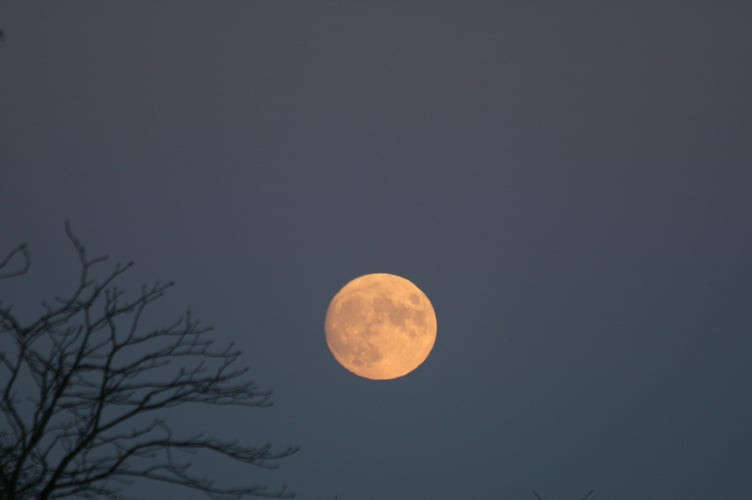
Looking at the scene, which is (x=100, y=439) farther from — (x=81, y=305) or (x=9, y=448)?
(x=81, y=305)

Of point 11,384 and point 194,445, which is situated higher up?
point 11,384

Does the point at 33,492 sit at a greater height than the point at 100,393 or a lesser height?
lesser

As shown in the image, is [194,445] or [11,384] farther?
[194,445]

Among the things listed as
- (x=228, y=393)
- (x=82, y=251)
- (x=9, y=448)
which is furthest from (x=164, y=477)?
(x=82, y=251)

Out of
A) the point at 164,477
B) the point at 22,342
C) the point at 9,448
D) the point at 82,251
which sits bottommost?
the point at 164,477

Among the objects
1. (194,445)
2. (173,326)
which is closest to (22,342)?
(173,326)

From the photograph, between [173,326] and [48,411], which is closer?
[48,411]

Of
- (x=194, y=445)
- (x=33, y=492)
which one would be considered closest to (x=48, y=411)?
(x=33, y=492)

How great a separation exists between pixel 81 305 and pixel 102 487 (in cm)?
134

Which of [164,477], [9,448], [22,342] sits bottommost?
[164,477]

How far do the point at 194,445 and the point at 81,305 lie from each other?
124 centimetres

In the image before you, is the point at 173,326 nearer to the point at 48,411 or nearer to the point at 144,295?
the point at 144,295

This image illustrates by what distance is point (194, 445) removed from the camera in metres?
5.54

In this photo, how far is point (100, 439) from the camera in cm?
541
